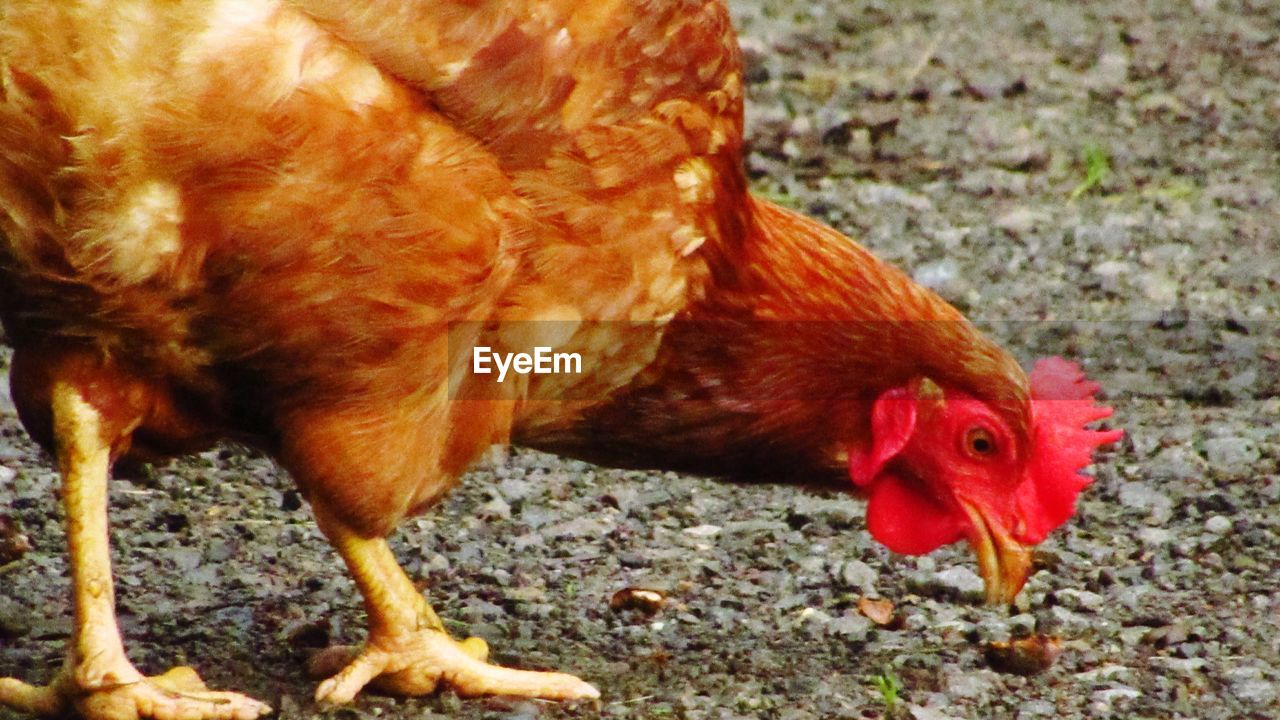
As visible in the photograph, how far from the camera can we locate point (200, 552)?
13.9ft

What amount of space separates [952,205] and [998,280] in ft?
2.20

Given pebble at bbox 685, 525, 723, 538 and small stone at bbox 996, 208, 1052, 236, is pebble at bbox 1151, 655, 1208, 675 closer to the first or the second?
pebble at bbox 685, 525, 723, 538

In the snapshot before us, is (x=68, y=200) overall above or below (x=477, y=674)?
above

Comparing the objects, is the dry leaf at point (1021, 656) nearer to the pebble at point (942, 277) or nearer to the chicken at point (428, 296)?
the chicken at point (428, 296)

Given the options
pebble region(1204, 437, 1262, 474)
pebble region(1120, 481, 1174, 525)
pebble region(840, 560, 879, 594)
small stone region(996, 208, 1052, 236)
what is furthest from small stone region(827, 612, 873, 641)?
small stone region(996, 208, 1052, 236)

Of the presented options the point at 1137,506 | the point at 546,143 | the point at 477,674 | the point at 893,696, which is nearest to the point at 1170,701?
the point at 893,696

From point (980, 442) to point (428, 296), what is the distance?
1.18 metres

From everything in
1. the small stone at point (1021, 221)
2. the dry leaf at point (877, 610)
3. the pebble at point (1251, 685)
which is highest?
the small stone at point (1021, 221)

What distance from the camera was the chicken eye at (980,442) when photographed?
3635mm

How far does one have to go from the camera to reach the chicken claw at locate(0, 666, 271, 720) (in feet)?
10.9

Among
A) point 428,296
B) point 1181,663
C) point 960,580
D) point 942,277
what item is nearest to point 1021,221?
point 942,277

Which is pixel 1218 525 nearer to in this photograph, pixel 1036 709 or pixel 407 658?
pixel 1036 709

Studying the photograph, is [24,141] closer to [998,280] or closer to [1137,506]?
[1137,506]
